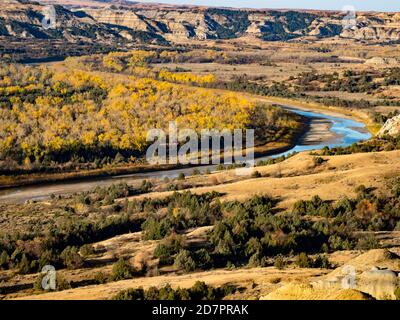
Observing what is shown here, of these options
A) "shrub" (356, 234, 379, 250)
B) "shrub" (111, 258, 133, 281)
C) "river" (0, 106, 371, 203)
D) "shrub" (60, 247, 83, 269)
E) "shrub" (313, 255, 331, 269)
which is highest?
"shrub" (313, 255, 331, 269)

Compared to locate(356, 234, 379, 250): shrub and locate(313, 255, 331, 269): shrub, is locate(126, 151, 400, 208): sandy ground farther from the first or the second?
locate(313, 255, 331, 269): shrub

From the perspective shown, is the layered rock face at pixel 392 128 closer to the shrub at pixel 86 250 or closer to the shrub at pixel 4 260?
the shrub at pixel 86 250

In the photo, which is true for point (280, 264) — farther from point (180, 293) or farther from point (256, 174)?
point (256, 174)

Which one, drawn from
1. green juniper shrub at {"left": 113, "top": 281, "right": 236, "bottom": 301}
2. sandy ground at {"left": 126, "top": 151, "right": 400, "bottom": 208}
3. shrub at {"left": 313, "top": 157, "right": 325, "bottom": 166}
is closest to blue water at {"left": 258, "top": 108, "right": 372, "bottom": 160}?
shrub at {"left": 313, "top": 157, "right": 325, "bottom": 166}

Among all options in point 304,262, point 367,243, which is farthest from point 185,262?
point 367,243

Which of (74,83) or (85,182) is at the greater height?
(74,83)
